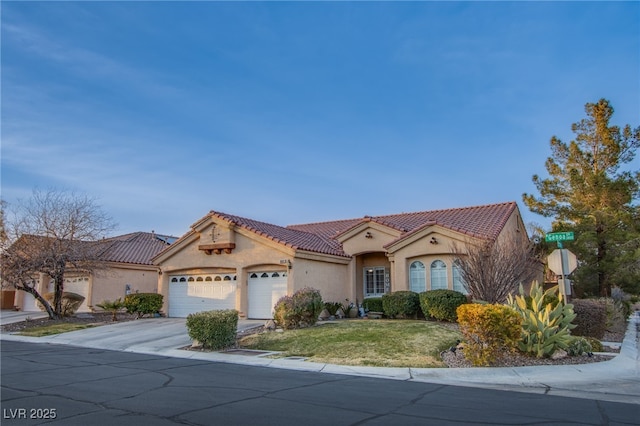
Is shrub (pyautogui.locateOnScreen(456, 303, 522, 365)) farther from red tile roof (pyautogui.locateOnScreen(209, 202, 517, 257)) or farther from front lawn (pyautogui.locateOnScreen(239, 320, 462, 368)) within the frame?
red tile roof (pyautogui.locateOnScreen(209, 202, 517, 257))

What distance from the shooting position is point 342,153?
2370cm

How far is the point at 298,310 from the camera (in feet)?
58.9

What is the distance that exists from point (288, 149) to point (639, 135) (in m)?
22.9

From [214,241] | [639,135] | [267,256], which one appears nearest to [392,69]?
[267,256]

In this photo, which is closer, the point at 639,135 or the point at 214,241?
the point at 214,241

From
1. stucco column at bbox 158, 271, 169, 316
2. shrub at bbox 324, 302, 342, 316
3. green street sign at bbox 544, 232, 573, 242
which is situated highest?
green street sign at bbox 544, 232, 573, 242

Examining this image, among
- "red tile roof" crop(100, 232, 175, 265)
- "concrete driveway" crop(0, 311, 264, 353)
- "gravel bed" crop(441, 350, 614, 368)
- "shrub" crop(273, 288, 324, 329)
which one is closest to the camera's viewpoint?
"gravel bed" crop(441, 350, 614, 368)

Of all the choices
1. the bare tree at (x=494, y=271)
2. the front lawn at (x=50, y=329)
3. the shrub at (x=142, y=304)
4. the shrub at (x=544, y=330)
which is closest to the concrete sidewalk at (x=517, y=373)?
the shrub at (x=544, y=330)

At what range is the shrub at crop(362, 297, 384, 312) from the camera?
76.7 ft

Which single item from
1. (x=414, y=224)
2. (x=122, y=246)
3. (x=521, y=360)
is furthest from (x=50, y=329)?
(x=521, y=360)

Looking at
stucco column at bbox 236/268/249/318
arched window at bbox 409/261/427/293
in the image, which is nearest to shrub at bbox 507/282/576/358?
arched window at bbox 409/261/427/293

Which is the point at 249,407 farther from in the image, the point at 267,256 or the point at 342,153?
the point at 342,153

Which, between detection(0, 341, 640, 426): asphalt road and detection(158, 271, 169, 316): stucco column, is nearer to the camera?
detection(0, 341, 640, 426): asphalt road

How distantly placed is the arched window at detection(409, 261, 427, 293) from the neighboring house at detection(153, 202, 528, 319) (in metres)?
0.05
